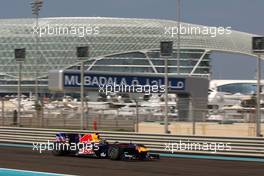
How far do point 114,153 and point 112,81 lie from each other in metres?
9.65

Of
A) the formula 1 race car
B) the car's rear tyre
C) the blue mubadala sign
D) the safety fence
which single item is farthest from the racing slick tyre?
the blue mubadala sign

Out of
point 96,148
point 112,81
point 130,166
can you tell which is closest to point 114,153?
point 96,148

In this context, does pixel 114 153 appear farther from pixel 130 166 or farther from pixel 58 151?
pixel 58 151

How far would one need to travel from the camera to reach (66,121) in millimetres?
29578

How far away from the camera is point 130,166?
16.7 metres

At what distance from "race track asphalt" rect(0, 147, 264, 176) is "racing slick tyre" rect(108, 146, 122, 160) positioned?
26 cm

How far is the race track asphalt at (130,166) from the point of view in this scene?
14.7 m

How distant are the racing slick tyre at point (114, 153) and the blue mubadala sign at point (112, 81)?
9.22 meters

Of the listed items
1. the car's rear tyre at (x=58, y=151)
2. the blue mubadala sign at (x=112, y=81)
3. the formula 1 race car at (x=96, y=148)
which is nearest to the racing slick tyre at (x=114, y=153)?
the formula 1 race car at (x=96, y=148)

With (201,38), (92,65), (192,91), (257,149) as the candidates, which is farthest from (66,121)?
(201,38)

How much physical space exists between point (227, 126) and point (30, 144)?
8.49m

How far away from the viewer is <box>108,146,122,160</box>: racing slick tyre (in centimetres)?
1869

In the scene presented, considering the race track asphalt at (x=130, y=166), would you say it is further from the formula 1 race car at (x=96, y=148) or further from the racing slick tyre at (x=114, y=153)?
the formula 1 race car at (x=96, y=148)

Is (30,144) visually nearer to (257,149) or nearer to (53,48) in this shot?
(257,149)
